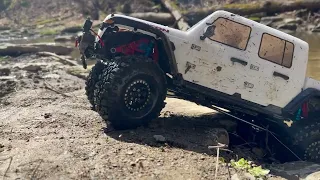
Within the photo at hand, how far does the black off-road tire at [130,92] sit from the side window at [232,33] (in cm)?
123

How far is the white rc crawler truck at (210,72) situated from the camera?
298 inches

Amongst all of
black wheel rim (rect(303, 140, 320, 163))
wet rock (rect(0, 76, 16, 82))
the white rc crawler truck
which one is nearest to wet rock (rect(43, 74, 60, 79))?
wet rock (rect(0, 76, 16, 82))

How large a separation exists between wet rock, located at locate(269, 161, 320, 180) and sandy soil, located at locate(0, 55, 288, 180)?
904 mm

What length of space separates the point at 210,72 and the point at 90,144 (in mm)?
2474

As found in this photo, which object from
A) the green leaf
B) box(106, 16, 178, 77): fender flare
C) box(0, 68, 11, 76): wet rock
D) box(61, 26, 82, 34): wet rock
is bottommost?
box(61, 26, 82, 34): wet rock

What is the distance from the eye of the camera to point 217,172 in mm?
6375

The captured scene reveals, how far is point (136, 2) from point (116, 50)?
93.9ft

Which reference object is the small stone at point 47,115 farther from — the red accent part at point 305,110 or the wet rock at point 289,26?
the wet rock at point 289,26

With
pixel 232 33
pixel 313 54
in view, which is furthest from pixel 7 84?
pixel 313 54

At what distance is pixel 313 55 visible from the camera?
826 inches

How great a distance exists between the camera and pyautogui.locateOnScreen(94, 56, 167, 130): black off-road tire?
7.33m

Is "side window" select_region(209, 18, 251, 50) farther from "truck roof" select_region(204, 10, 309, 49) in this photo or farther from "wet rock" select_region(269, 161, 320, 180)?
"wet rock" select_region(269, 161, 320, 180)

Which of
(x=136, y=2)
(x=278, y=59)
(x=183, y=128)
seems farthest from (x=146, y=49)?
(x=136, y=2)

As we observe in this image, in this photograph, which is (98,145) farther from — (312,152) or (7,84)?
(7,84)
